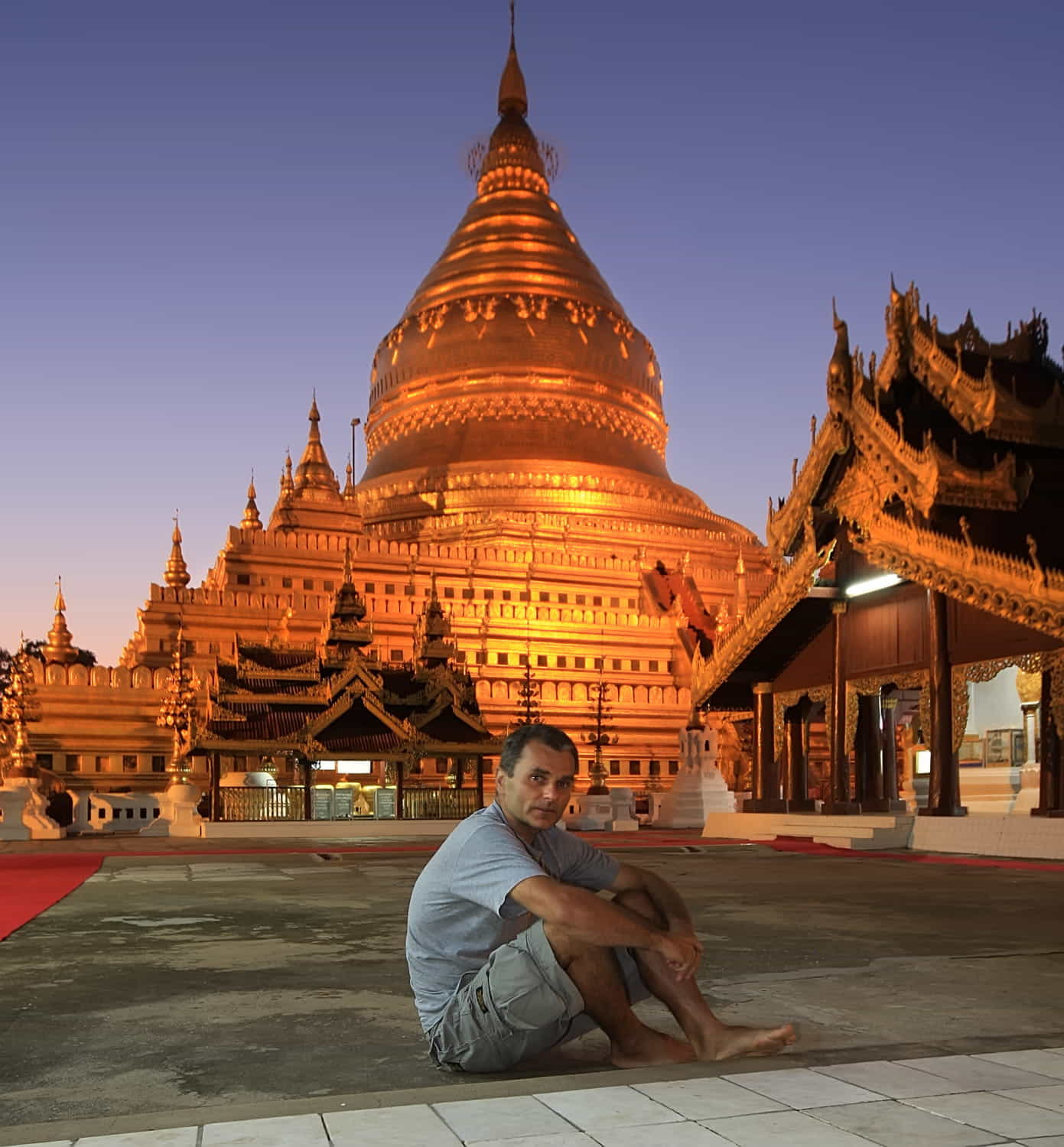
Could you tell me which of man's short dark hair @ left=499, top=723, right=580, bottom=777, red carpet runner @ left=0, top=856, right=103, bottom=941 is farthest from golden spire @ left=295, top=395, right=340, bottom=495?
man's short dark hair @ left=499, top=723, right=580, bottom=777

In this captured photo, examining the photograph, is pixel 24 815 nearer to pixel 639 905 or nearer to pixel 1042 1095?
pixel 639 905

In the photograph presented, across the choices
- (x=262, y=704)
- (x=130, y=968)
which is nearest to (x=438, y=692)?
(x=262, y=704)

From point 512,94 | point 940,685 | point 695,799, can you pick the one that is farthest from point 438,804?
point 512,94

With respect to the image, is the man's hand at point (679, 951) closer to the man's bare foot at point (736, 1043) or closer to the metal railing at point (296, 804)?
the man's bare foot at point (736, 1043)

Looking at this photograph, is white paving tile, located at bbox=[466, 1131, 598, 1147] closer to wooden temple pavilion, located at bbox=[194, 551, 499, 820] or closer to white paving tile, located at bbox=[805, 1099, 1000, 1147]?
white paving tile, located at bbox=[805, 1099, 1000, 1147]

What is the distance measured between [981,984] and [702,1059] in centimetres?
236

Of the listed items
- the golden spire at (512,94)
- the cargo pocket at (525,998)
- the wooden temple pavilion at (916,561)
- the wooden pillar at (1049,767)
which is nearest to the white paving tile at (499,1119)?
the cargo pocket at (525,998)

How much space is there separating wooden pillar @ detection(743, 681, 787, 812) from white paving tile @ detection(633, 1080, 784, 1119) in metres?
19.5

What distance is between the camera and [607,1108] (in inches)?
133

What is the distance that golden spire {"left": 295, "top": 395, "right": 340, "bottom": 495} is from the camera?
55.0m

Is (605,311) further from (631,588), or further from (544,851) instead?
(544,851)

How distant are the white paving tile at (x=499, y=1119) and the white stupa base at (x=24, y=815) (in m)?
25.4

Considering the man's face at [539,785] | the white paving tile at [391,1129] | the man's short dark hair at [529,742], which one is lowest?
the white paving tile at [391,1129]

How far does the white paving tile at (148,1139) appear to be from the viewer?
3111 millimetres
